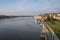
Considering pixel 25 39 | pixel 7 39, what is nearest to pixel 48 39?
pixel 25 39

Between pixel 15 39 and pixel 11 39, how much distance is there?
1.74 ft

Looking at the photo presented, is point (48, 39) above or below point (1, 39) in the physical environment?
above

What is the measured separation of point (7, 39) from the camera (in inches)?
705

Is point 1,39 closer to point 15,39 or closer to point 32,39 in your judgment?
point 15,39

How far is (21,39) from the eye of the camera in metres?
17.6

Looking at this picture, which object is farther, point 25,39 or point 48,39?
point 25,39

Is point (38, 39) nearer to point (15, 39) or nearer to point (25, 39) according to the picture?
point (25, 39)

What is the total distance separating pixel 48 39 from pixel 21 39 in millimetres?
8668

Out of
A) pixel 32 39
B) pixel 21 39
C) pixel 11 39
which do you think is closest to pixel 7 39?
pixel 11 39

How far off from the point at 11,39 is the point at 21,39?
138cm

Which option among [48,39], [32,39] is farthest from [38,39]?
[48,39]

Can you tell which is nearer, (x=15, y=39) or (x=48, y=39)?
(x=48, y=39)

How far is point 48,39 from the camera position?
30.6 feet

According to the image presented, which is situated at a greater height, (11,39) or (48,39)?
(48,39)
